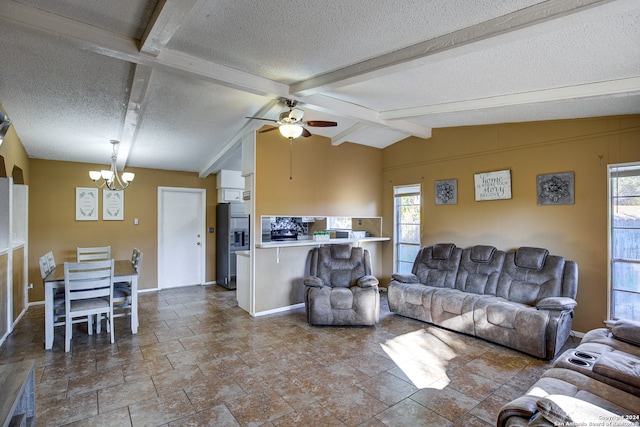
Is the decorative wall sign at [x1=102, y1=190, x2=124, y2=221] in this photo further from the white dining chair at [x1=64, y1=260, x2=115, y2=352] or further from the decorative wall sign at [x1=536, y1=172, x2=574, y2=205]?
the decorative wall sign at [x1=536, y1=172, x2=574, y2=205]

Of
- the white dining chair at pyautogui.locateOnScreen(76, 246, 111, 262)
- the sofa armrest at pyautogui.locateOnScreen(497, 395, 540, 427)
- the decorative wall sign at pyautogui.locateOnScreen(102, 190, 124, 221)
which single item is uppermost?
the decorative wall sign at pyautogui.locateOnScreen(102, 190, 124, 221)

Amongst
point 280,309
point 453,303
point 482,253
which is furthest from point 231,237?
point 482,253

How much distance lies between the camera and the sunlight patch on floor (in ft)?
9.43

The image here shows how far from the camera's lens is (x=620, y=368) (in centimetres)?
196

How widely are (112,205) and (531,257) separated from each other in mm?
6858

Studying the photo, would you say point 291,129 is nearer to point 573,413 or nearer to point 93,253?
point 573,413

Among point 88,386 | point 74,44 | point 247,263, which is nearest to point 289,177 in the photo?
point 247,263

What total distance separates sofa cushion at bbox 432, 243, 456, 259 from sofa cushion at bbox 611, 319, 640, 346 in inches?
85.9

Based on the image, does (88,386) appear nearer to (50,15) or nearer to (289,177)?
(50,15)

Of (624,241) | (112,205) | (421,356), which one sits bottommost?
(421,356)

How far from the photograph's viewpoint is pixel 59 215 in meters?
5.55

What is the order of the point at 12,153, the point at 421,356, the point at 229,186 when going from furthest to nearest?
the point at 229,186 < the point at 12,153 < the point at 421,356

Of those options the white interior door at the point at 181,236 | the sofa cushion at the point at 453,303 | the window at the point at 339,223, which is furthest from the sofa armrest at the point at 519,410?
the white interior door at the point at 181,236

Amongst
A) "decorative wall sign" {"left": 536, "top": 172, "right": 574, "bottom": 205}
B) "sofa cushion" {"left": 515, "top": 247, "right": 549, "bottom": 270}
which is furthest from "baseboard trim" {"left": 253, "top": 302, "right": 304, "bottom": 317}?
"decorative wall sign" {"left": 536, "top": 172, "right": 574, "bottom": 205}
